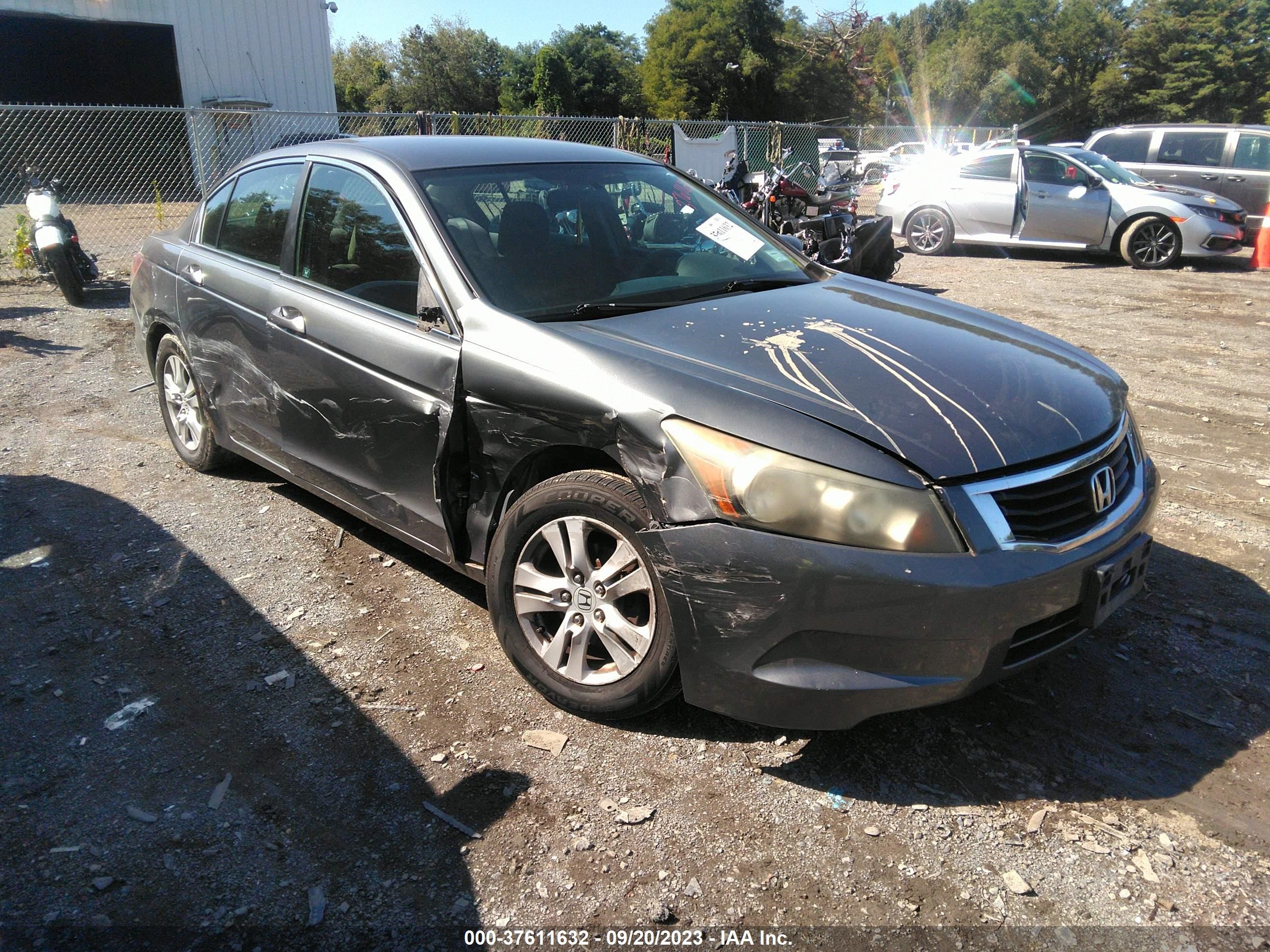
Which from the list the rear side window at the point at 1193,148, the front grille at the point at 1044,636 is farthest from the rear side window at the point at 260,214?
the rear side window at the point at 1193,148

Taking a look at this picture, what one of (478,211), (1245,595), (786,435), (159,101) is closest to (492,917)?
(786,435)

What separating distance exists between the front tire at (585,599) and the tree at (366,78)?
163ft

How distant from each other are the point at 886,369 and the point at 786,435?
58 centimetres

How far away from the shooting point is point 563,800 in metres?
2.60

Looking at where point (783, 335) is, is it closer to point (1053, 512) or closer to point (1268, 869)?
point (1053, 512)

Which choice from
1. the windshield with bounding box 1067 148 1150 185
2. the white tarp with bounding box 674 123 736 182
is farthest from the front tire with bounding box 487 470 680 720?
the white tarp with bounding box 674 123 736 182

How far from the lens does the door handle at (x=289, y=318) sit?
3674 mm

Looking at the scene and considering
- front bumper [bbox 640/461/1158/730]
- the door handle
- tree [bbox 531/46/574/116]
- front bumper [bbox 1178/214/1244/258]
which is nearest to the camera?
front bumper [bbox 640/461/1158/730]

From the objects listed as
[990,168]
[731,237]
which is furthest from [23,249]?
[990,168]

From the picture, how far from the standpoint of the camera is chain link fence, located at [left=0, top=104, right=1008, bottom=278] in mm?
12133

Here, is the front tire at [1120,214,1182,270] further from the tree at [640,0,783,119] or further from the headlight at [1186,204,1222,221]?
the tree at [640,0,783,119]

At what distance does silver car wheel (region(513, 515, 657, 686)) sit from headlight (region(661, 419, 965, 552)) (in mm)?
388

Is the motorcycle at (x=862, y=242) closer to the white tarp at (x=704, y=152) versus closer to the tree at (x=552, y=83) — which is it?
the white tarp at (x=704, y=152)

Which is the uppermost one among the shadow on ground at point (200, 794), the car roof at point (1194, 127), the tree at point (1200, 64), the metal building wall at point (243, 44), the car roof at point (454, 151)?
the tree at point (1200, 64)
